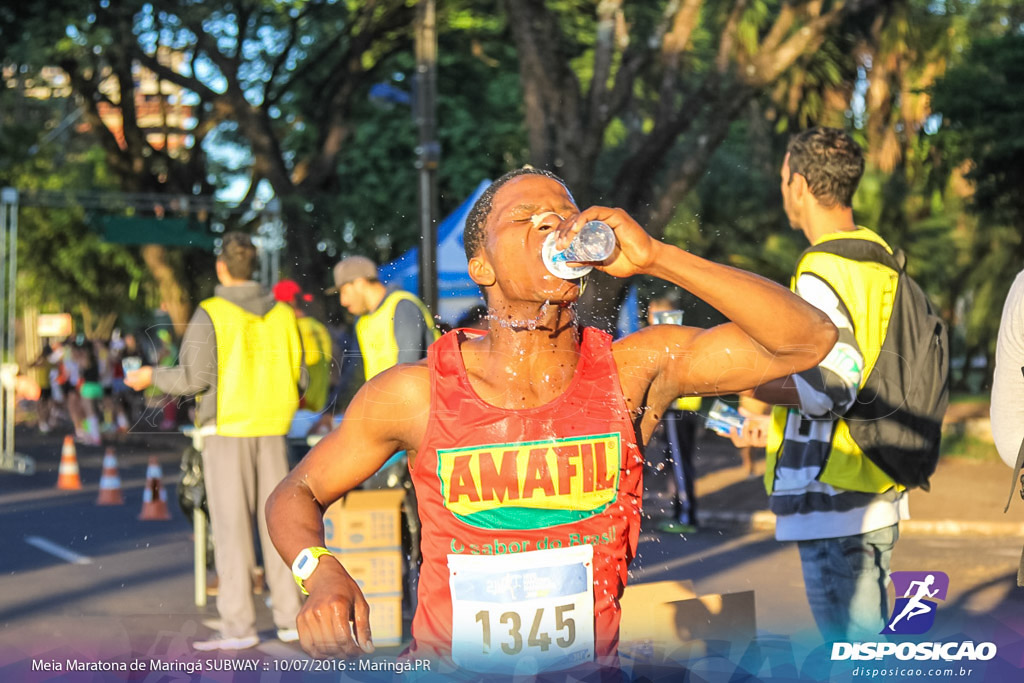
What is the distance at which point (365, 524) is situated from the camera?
20.0 ft

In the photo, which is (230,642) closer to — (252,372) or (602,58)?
(252,372)

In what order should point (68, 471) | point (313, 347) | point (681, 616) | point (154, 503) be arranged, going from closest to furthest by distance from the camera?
point (313, 347) → point (681, 616) → point (154, 503) → point (68, 471)

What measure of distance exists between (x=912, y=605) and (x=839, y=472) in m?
0.40

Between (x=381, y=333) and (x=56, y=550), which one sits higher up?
(x=381, y=333)

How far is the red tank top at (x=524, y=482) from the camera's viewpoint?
93.4 inches

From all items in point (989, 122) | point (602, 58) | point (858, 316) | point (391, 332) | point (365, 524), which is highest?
point (602, 58)

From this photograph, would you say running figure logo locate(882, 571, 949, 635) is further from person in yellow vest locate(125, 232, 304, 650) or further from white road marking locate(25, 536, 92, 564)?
white road marking locate(25, 536, 92, 564)

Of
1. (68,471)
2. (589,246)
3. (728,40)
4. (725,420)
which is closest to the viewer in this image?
(589,246)

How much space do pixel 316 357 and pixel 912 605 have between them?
5.85 ft

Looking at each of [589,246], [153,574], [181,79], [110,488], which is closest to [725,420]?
[589,246]

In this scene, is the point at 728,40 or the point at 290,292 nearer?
the point at 290,292

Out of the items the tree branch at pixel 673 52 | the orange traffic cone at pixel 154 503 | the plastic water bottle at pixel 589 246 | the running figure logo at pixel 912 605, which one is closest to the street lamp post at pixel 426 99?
the tree branch at pixel 673 52

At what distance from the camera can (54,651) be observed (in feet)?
12.8

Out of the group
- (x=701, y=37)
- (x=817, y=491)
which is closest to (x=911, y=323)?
(x=817, y=491)
